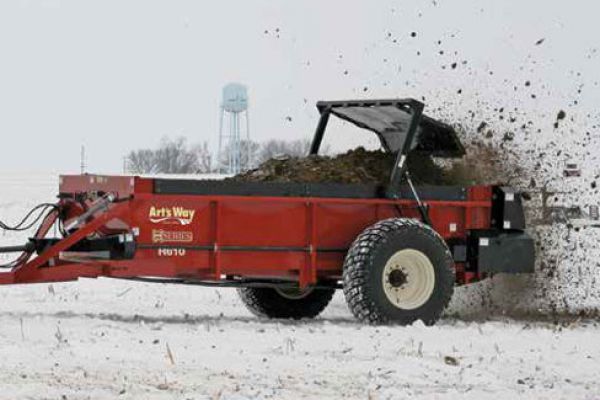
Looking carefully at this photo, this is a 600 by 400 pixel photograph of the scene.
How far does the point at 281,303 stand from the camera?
12.2 meters

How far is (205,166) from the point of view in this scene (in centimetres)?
5547

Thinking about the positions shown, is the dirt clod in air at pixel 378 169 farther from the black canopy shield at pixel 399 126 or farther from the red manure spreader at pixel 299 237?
the red manure spreader at pixel 299 237

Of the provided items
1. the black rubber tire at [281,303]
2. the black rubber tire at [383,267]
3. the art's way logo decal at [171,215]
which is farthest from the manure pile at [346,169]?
the black rubber tire at [281,303]

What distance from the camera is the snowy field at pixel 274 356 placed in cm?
700

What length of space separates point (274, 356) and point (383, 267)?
8.08 feet

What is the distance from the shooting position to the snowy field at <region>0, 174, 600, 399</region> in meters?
7.00

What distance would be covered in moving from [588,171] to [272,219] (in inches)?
186

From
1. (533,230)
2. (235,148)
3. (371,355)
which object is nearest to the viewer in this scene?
(371,355)

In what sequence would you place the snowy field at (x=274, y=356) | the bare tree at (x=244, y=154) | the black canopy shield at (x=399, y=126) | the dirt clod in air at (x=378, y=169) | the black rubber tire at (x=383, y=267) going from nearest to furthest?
1. the snowy field at (x=274, y=356)
2. the black rubber tire at (x=383, y=267)
3. the black canopy shield at (x=399, y=126)
4. the dirt clod in air at (x=378, y=169)
5. the bare tree at (x=244, y=154)

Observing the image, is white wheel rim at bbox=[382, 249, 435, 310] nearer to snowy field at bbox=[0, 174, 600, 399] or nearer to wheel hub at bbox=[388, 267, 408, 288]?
wheel hub at bbox=[388, 267, 408, 288]

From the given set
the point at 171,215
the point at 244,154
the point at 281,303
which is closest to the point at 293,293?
the point at 281,303

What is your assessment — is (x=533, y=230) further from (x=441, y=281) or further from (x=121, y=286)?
(x=121, y=286)

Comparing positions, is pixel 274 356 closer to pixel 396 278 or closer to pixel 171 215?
pixel 171 215

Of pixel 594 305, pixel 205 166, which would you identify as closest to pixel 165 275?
pixel 594 305
